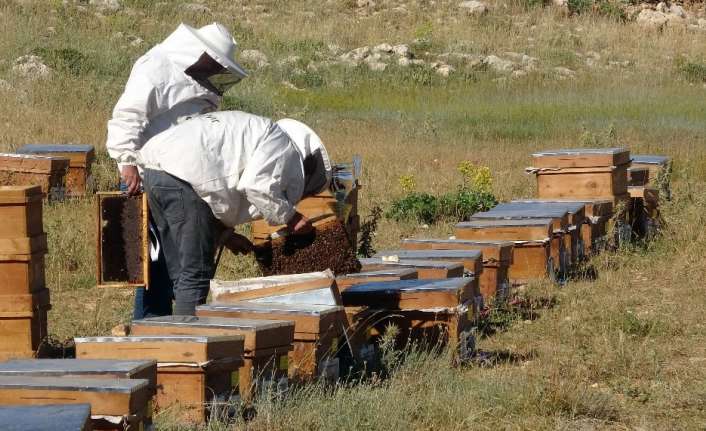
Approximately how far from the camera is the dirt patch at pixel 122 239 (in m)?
6.30

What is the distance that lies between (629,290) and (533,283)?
0.83 m

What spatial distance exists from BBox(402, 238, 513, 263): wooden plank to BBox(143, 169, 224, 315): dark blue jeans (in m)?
2.75

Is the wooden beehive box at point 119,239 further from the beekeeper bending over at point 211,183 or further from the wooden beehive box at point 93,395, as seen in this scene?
the wooden beehive box at point 93,395

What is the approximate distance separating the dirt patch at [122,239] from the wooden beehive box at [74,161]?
602 centimetres

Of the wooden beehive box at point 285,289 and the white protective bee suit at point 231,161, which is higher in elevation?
the white protective bee suit at point 231,161

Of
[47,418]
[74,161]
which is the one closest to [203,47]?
[47,418]

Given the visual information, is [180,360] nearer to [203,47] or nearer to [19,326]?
[19,326]

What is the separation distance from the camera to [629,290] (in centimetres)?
897

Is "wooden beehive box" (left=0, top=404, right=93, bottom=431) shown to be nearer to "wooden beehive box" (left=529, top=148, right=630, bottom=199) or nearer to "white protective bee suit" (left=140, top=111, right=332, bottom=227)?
"white protective bee suit" (left=140, top=111, right=332, bottom=227)

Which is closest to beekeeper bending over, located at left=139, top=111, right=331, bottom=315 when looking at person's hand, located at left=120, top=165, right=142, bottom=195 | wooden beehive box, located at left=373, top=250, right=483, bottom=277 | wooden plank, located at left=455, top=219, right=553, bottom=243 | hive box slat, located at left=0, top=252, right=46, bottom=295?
person's hand, located at left=120, top=165, right=142, bottom=195

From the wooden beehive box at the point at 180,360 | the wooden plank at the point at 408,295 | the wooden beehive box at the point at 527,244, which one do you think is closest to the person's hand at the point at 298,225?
the wooden plank at the point at 408,295

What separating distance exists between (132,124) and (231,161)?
0.77m

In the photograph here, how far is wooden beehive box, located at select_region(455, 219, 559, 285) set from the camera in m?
8.81

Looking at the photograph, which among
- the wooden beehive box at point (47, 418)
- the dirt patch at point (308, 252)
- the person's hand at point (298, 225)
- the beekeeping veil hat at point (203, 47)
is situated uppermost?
the beekeeping veil hat at point (203, 47)
